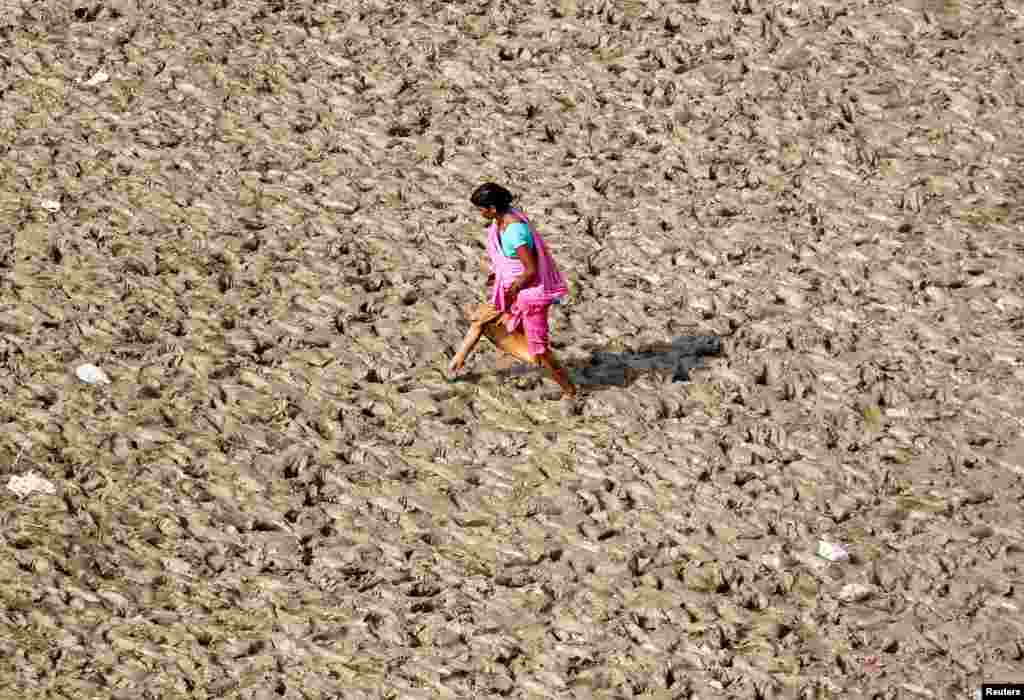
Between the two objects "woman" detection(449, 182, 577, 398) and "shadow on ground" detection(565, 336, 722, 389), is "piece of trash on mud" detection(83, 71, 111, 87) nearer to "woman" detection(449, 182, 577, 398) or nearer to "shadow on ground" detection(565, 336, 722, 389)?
"woman" detection(449, 182, 577, 398)

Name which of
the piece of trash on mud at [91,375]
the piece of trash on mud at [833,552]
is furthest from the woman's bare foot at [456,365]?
the piece of trash on mud at [833,552]

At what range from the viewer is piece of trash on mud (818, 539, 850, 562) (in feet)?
31.7

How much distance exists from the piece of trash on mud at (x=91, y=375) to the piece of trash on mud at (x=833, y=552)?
4620 millimetres

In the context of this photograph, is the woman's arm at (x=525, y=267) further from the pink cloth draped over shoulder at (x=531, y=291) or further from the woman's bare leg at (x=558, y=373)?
the woman's bare leg at (x=558, y=373)

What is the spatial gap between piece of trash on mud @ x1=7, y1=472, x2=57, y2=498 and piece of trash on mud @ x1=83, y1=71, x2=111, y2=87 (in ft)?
15.5

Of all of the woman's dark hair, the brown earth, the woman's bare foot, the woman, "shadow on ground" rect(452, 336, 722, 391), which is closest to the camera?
the brown earth

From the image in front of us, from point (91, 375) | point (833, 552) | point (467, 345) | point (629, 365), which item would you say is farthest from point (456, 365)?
point (833, 552)

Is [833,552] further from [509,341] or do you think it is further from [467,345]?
[467,345]

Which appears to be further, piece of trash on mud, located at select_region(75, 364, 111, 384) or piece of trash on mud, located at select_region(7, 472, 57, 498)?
piece of trash on mud, located at select_region(75, 364, 111, 384)

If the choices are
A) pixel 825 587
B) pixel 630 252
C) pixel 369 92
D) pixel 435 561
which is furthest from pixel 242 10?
pixel 825 587

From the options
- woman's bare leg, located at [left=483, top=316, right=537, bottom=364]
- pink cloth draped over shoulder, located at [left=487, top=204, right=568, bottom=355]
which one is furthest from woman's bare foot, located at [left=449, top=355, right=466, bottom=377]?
pink cloth draped over shoulder, located at [left=487, top=204, right=568, bottom=355]

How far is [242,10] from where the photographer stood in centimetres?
1441

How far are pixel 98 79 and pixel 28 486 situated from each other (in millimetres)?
4873

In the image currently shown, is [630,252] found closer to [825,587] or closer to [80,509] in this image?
[825,587]
